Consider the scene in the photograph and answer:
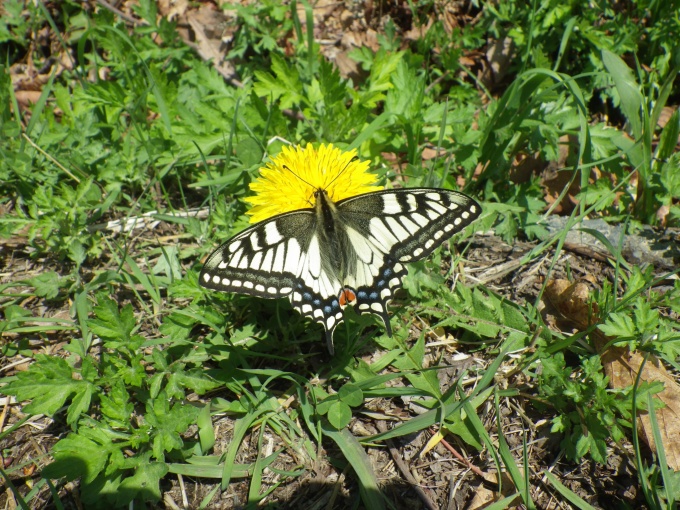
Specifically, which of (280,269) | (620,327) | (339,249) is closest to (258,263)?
(280,269)

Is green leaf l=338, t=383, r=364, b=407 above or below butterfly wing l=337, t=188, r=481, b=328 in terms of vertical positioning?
below

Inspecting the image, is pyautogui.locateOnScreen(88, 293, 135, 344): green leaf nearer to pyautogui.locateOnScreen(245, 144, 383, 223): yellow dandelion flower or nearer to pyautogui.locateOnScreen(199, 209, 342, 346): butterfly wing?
pyautogui.locateOnScreen(199, 209, 342, 346): butterfly wing

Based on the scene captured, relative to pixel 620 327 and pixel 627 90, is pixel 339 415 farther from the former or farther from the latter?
pixel 627 90

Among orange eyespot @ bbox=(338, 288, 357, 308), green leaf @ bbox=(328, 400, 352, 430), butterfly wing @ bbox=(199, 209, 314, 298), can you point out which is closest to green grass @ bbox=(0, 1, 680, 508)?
green leaf @ bbox=(328, 400, 352, 430)

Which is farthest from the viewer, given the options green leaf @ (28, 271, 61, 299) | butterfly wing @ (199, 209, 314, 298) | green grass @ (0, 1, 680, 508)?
green leaf @ (28, 271, 61, 299)

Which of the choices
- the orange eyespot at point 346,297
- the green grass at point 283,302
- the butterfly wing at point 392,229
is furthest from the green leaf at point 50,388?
the butterfly wing at point 392,229

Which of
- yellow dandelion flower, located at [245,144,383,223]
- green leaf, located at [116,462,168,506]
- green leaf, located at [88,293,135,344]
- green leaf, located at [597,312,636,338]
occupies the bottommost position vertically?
green leaf, located at [116,462,168,506]

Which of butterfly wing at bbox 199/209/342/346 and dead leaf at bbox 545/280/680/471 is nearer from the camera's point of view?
butterfly wing at bbox 199/209/342/346
